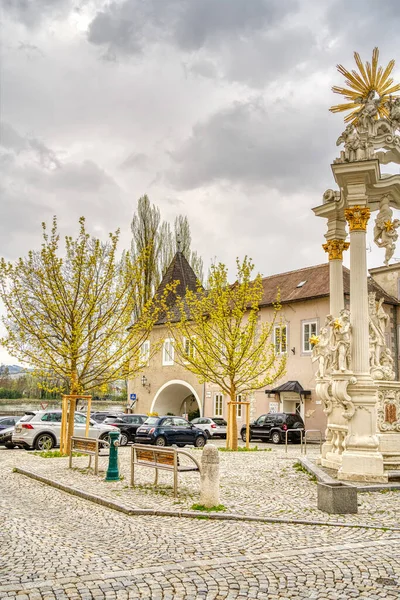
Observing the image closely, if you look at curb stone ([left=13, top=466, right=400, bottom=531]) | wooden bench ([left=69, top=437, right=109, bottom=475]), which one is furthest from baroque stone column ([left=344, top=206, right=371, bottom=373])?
wooden bench ([left=69, top=437, right=109, bottom=475])

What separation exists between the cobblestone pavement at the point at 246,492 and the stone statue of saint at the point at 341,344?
2484 millimetres

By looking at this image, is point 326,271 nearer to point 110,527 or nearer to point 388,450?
point 388,450

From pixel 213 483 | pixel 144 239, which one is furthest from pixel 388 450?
pixel 144 239

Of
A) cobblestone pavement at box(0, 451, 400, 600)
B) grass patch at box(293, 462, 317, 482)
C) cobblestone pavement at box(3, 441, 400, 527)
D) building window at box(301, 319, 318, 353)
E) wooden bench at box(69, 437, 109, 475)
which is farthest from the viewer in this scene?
building window at box(301, 319, 318, 353)

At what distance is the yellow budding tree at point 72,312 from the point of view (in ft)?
55.6

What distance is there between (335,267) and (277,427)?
49.7 feet

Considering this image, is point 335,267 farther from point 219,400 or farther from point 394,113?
point 219,400

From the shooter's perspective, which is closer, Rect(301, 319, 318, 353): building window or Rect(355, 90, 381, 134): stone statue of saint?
Rect(355, 90, 381, 134): stone statue of saint

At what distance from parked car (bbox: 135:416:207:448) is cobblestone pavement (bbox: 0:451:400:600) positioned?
586 inches

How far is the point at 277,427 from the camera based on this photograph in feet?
92.5

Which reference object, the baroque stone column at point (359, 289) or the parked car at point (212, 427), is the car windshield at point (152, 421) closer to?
the parked car at point (212, 427)

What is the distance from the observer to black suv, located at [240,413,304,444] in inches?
1102

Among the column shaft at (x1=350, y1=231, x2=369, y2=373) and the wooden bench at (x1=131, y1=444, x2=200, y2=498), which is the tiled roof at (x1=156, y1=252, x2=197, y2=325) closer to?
the column shaft at (x1=350, y1=231, x2=369, y2=373)

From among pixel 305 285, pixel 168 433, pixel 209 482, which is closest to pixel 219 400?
pixel 305 285
